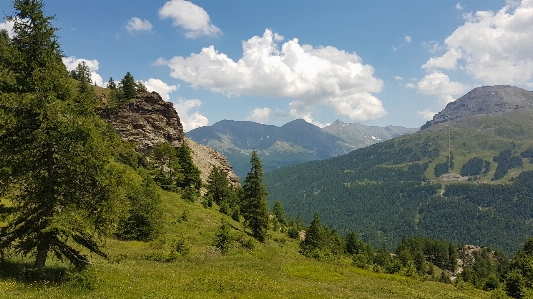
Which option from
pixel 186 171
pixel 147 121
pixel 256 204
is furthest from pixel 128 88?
pixel 256 204

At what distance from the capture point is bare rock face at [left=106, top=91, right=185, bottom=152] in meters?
87.0

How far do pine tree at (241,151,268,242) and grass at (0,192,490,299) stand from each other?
47.1ft

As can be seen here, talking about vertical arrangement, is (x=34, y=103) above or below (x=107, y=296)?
above

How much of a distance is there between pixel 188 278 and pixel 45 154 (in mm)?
12993

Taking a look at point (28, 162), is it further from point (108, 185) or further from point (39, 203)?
point (108, 185)

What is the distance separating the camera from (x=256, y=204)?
60125mm

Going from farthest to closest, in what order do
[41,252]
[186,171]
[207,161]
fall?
[207,161]
[186,171]
[41,252]

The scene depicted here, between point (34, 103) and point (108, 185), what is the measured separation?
17.8 ft

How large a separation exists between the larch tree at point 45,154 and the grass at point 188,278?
182 cm

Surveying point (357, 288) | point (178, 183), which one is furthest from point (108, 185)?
point (178, 183)

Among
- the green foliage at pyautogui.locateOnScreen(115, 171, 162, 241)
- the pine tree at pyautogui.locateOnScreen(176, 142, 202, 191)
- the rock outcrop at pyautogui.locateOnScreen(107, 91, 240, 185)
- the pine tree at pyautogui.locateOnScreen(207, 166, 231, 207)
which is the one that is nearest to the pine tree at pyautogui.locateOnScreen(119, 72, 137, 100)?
the rock outcrop at pyautogui.locateOnScreen(107, 91, 240, 185)

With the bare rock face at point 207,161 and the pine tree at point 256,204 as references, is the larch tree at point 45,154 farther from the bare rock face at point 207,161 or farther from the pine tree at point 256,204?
the bare rock face at point 207,161

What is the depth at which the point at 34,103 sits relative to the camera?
15859mm

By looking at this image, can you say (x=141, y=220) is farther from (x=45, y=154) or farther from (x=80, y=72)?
(x=80, y=72)
